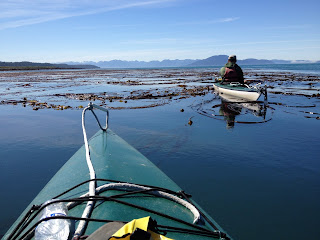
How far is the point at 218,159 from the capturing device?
6.64 m

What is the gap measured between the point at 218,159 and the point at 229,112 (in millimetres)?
7037

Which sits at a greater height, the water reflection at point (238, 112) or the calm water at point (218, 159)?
the water reflection at point (238, 112)

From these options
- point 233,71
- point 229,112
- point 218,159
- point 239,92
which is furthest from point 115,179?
point 233,71

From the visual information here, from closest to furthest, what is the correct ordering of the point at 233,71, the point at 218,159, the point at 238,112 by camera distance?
the point at 218,159, the point at 238,112, the point at 233,71

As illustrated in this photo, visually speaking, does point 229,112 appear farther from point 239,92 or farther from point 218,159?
point 218,159

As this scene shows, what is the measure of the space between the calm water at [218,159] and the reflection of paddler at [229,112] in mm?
240

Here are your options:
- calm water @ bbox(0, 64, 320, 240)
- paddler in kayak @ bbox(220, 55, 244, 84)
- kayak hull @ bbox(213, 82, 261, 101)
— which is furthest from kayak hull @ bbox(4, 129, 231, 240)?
paddler in kayak @ bbox(220, 55, 244, 84)

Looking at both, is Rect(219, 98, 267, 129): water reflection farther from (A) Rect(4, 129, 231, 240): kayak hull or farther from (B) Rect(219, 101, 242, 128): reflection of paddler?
(A) Rect(4, 129, 231, 240): kayak hull

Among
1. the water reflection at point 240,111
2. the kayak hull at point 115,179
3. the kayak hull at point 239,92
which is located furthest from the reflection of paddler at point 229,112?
the kayak hull at point 115,179

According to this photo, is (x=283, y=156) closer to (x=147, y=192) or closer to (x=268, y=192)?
(x=268, y=192)

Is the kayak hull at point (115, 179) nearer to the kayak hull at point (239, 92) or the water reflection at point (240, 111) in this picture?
the water reflection at point (240, 111)

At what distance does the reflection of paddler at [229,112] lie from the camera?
1097 cm

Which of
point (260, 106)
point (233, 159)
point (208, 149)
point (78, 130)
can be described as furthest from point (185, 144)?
point (260, 106)

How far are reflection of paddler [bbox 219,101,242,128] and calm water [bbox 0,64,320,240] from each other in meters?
0.24
